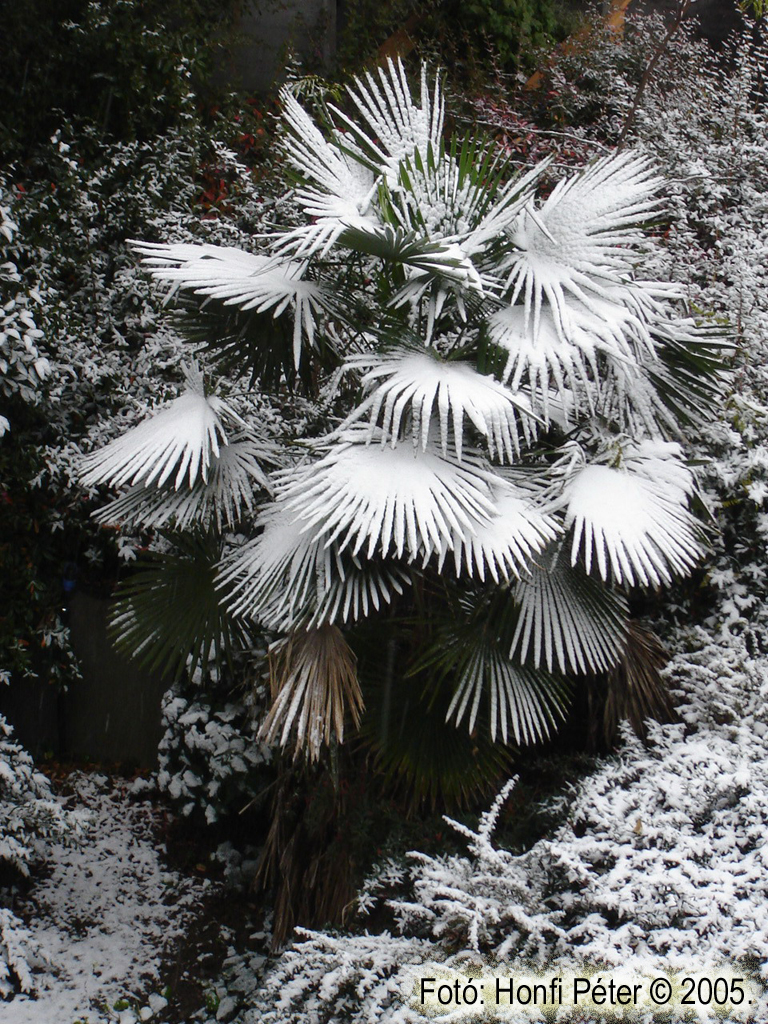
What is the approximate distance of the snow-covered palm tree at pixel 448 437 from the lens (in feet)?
8.34

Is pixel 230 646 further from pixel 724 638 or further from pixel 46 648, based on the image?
pixel 46 648

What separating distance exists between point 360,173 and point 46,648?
3344 millimetres

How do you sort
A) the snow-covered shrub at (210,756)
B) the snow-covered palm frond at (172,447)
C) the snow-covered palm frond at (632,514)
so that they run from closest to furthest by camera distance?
the snow-covered palm frond at (632,514), the snow-covered palm frond at (172,447), the snow-covered shrub at (210,756)

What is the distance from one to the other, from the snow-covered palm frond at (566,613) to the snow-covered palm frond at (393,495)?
356 millimetres

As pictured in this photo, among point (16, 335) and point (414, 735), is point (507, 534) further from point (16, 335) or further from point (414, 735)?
point (16, 335)

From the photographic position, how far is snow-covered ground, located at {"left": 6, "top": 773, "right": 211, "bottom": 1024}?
11.4ft

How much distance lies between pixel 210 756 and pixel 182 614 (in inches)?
49.3

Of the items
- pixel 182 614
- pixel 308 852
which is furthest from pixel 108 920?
pixel 182 614

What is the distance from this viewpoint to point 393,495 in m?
2.39

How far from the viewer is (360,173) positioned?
10.1 feet

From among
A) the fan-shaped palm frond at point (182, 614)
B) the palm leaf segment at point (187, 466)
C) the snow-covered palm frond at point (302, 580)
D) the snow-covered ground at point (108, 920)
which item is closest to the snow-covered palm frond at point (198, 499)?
the palm leaf segment at point (187, 466)

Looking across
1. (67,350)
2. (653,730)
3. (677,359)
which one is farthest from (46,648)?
(677,359)

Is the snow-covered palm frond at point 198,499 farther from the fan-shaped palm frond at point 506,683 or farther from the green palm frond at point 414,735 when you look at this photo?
the fan-shaped palm frond at point 506,683

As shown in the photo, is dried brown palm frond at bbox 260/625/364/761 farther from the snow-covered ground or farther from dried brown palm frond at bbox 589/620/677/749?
the snow-covered ground
